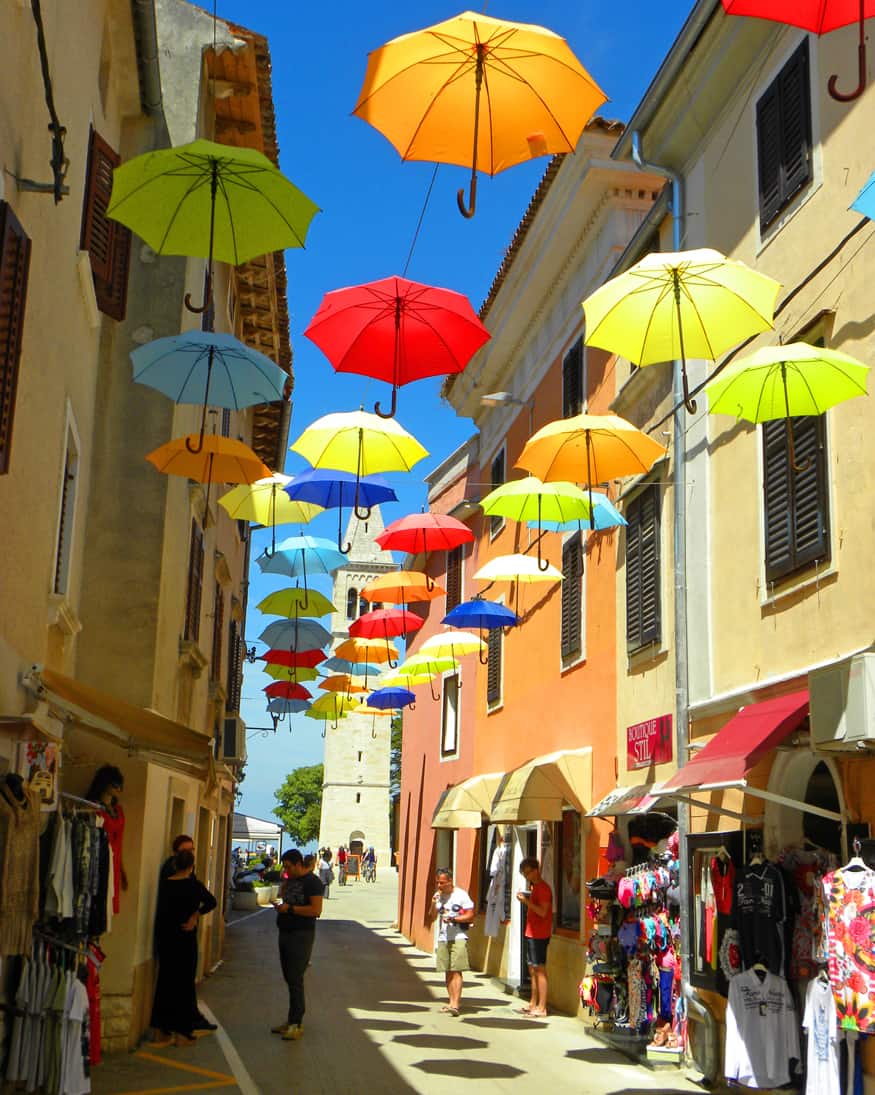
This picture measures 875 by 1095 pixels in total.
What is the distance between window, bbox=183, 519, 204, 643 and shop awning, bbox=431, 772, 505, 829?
5920mm

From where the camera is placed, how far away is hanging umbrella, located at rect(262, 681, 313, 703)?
86.4 ft

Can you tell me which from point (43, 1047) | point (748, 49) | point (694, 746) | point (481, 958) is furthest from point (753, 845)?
point (481, 958)

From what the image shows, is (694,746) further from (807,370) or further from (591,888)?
(807,370)

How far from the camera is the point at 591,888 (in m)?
13.4

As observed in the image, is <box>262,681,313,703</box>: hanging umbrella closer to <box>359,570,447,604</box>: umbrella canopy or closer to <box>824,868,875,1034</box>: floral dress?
<box>359,570,447,604</box>: umbrella canopy

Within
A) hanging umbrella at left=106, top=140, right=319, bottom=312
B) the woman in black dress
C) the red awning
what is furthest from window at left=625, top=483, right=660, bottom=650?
hanging umbrella at left=106, top=140, right=319, bottom=312

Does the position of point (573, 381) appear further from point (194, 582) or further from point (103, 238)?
point (103, 238)

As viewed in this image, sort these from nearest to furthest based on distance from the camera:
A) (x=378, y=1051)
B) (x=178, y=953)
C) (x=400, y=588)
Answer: (x=378, y=1051)
(x=178, y=953)
(x=400, y=588)

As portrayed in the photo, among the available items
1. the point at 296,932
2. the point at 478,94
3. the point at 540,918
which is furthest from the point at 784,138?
the point at 540,918

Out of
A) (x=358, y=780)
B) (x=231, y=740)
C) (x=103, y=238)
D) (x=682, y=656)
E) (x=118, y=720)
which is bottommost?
(x=118, y=720)

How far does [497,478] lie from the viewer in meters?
22.8

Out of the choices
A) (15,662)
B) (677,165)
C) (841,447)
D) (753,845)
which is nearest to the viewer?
(15,662)

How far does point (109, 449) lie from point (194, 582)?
10.9ft

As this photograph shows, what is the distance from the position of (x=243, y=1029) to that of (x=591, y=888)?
13.5 ft
